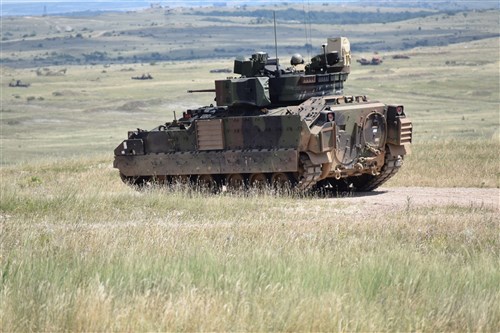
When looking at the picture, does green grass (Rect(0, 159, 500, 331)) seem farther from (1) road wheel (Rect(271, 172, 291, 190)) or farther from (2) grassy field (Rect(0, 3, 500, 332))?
(1) road wheel (Rect(271, 172, 291, 190))

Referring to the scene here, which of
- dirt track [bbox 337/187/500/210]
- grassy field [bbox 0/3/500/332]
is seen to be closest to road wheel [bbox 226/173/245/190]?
grassy field [bbox 0/3/500/332]

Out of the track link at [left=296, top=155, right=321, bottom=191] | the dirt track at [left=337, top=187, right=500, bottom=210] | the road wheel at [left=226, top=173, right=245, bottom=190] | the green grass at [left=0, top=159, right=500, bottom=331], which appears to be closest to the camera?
the green grass at [left=0, top=159, right=500, bottom=331]

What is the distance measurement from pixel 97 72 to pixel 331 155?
111m

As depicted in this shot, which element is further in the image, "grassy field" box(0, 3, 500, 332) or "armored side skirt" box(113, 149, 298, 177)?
"armored side skirt" box(113, 149, 298, 177)

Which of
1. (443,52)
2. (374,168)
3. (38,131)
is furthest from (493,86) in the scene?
(374,168)

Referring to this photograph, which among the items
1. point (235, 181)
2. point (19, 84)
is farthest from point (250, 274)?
point (19, 84)

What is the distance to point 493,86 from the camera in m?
79.2

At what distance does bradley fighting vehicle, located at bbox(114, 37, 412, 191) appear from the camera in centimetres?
2095

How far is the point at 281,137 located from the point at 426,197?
2.99 m

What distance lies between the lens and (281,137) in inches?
832

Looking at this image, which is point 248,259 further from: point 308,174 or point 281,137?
point 281,137

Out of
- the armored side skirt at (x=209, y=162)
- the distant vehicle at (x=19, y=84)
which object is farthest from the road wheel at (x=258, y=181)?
the distant vehicle at (x=19, y=84)

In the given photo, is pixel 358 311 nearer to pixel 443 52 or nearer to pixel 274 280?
pixel 274 280

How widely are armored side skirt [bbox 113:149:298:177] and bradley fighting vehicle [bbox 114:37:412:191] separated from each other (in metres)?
0.02
